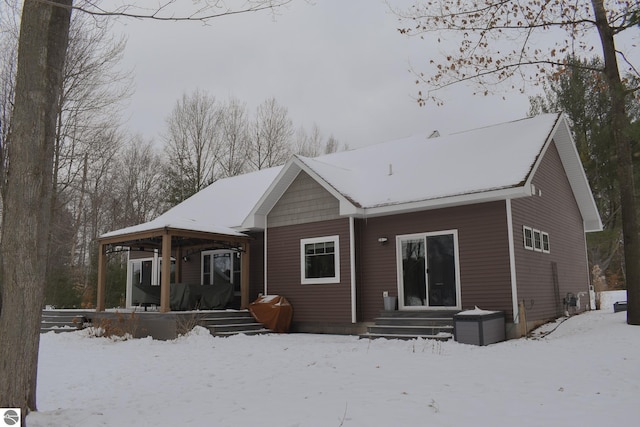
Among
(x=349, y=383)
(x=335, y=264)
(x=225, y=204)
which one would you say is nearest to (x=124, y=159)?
(x=225, y=204)

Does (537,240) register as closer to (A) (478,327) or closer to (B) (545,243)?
(B) (545,243)

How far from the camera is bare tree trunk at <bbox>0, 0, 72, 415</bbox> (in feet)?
14.8

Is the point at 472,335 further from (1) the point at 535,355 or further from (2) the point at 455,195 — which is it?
(2) the point at 455,195

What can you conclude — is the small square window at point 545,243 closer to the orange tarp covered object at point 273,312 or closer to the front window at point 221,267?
the orange tarp covered object at point 273,312

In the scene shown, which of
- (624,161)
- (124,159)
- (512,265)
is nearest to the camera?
(512,265)

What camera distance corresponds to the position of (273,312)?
44.7ft

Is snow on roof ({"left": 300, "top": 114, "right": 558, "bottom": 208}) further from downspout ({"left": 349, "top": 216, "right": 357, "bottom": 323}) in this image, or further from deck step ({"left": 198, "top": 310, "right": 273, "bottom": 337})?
deck step ({"left": 198, "top": 310, "right": 273, "bottom": 337})

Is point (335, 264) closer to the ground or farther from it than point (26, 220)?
closer to the ground

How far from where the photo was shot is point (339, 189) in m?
13.1

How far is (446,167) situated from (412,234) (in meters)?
1.99

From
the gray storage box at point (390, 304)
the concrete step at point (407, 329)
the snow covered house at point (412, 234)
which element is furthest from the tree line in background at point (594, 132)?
the concrete step at point (407, 329)

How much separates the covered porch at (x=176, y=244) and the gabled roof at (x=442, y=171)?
96 centimetres

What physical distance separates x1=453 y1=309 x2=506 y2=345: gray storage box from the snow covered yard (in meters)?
0.25

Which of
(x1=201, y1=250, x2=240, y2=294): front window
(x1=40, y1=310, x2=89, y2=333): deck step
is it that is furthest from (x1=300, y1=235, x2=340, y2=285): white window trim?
(x1=40, y1=310, x2=89, y2=333): deck step
